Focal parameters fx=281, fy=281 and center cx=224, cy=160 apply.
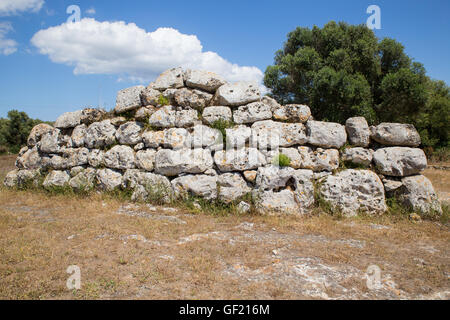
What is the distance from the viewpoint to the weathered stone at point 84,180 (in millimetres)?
7755

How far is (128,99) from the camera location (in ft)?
26.3

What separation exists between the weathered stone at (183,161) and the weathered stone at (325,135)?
8.46 ft

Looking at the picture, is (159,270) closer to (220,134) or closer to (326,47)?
(220,134)

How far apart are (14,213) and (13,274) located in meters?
3.38

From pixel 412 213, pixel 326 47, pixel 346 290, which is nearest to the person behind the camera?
pixel 346 290

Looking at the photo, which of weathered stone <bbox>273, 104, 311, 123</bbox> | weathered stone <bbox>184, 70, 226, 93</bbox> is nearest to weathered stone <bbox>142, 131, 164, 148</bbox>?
weathered stone <bbox>184, 70, 226, 93</bbox>

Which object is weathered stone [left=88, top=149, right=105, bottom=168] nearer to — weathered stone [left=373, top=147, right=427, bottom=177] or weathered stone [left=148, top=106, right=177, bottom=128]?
weathered stone [left=148, top=106, right=177, bottom=128]

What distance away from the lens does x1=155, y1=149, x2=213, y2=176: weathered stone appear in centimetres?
675

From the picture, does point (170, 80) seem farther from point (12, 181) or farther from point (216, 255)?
point (12, 181)

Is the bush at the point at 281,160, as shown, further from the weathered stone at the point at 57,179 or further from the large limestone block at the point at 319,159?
the weathered stone at the point at 57,179

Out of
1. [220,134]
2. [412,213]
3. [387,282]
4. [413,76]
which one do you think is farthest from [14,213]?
[413,76]

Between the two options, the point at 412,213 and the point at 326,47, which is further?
the point at 326,47

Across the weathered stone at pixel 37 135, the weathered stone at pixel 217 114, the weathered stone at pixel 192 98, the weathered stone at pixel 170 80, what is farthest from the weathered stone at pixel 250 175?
the weathered stone at pixel 37 135

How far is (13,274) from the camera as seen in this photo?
11.9 ft
